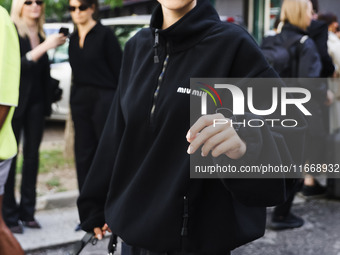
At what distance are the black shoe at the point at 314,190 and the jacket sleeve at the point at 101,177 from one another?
434 cm

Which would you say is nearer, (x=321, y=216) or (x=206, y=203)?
(x=206, y=203)

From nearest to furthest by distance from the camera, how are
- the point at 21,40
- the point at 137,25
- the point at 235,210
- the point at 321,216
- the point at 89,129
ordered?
the point at 235,210 → the point at 21,40 → the point at 89,129 → the point at 321,216 → the point at 137,25

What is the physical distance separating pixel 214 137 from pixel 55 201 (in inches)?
181

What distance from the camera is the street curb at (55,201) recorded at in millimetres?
5836

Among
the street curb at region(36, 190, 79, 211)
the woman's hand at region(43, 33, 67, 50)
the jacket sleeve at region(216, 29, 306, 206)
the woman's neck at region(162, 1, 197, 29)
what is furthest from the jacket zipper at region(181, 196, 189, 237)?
the street curb at region(36, 190, 79, 211)

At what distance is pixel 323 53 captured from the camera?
5387 mm

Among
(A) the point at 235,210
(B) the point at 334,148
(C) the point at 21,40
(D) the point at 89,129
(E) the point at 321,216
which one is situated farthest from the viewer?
(B) the point at 334,148

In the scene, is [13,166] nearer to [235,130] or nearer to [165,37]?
[165,37]

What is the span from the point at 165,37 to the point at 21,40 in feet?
10.2

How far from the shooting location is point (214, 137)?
1541mm

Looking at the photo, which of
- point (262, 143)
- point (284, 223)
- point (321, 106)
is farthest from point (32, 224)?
point (262, 143)

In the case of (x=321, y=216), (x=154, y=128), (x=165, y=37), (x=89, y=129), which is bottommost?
(x=321, y=216)

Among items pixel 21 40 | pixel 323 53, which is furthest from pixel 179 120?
pixel 323 53

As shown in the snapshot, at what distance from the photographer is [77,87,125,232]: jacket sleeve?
2.26 m
